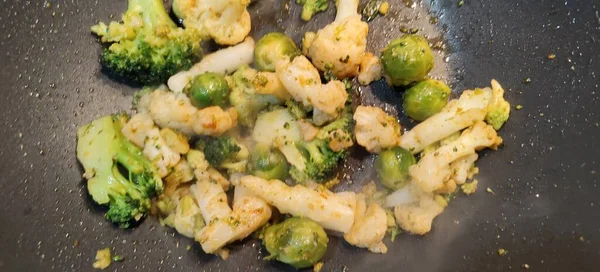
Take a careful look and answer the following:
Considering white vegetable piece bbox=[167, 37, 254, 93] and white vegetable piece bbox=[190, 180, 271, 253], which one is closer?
white vegetable piece bbox=[190, 180, 271, 253]

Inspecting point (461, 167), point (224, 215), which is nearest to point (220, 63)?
point (224, 215)

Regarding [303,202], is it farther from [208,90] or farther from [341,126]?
[208,90]

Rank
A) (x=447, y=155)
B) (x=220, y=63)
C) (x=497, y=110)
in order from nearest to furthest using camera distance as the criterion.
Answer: (x=447, y=155) < (x=497, y=110) < (x=220, y=63)

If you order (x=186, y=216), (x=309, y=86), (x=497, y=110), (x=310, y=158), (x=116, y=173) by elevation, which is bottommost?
(x=186, y=216)

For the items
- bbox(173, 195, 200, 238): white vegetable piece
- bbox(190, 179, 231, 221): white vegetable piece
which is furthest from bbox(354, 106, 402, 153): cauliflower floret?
bbox(173, 195, 200, 238): white vegetable piece

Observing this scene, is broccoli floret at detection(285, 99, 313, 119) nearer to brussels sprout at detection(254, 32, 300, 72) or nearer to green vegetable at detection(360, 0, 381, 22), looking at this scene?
brussels sprout at detection(254, 32, 300, 72)

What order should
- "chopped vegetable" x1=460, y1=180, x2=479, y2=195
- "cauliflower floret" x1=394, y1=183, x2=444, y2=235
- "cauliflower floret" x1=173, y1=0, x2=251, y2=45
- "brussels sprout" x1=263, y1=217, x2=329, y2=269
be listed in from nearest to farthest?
"brussels sprout" x1=263, y1=217, x2=329, y2=269, "cauliflower floret" x1=394, y1=183, x2=444, y2=235, "chopped vegetable" x1=460, y1=180, x2=479, y2=195, "cauliflower floret" x1=173, y1=0, x2=251, y2=45

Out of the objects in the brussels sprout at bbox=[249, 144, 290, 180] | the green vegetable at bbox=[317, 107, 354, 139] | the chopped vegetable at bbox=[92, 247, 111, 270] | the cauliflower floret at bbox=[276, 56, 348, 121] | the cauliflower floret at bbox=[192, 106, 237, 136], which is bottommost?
the chopped vegetable at bbox=[92, 247, 111, 270]
